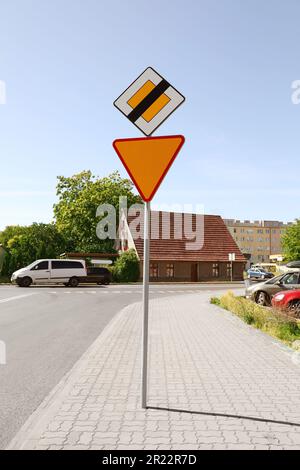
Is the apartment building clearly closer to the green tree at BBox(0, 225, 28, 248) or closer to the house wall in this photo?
the green tree at BBox(0, 225, 28, 248)

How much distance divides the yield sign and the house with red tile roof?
4162cm

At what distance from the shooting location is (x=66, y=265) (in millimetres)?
35969

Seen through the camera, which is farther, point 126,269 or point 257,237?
point 257,237

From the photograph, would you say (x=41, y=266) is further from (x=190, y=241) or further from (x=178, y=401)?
(x=178, y=401)

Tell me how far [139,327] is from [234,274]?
4109cm

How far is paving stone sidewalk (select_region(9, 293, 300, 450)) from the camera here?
156 inches

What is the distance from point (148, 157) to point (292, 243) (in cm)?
6632

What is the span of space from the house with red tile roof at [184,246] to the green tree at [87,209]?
4544 millimetres

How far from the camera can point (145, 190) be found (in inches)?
198

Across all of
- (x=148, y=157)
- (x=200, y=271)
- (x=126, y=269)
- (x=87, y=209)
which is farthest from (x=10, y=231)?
(x=148, y=157)

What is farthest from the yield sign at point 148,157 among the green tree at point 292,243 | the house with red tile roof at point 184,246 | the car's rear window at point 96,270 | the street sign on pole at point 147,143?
the green tree at point 292,243

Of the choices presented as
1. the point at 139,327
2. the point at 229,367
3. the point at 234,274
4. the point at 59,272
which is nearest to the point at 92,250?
the point at 234,274

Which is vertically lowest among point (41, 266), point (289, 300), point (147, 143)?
point (289, 300)

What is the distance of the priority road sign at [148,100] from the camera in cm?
517
